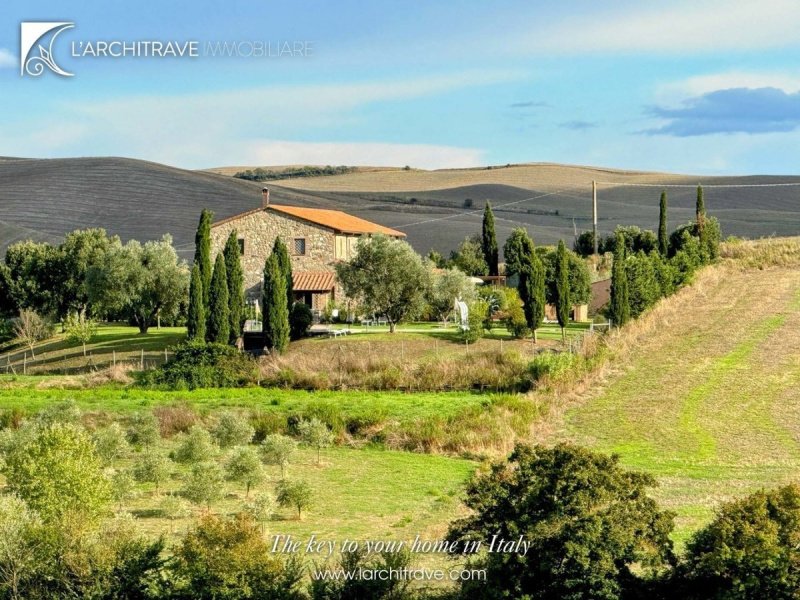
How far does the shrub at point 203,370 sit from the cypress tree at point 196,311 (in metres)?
3.37

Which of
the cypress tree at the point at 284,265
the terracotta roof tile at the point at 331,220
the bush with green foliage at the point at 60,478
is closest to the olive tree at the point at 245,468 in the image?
the bush with green foliage at the point at 60,478

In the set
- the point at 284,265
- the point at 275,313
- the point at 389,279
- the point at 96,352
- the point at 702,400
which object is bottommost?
the point at 702,400

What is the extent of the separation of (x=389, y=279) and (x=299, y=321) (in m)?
4.48

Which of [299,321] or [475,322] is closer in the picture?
[475,322]

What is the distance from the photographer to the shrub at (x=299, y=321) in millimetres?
48688

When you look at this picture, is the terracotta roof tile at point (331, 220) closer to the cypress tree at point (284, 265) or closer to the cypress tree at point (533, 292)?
the cypress tree at point (284, 265)

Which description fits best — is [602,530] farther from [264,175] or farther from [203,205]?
→ [264,175]

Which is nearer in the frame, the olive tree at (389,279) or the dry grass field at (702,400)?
the dry grass field at (702,400)

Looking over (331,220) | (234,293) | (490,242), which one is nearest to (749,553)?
(234,293)

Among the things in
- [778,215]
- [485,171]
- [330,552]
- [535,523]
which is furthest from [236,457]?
[485,171]

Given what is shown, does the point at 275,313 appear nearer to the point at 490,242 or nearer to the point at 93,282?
the point at 93,282

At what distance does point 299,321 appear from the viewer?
48688mm

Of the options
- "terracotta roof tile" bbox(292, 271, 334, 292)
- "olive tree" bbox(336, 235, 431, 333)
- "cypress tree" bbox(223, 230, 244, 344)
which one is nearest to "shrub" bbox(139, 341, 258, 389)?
"cypress tree" bbox(223, 230, 244, 344)

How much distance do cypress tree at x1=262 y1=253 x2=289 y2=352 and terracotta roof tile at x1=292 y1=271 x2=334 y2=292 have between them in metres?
10.2
